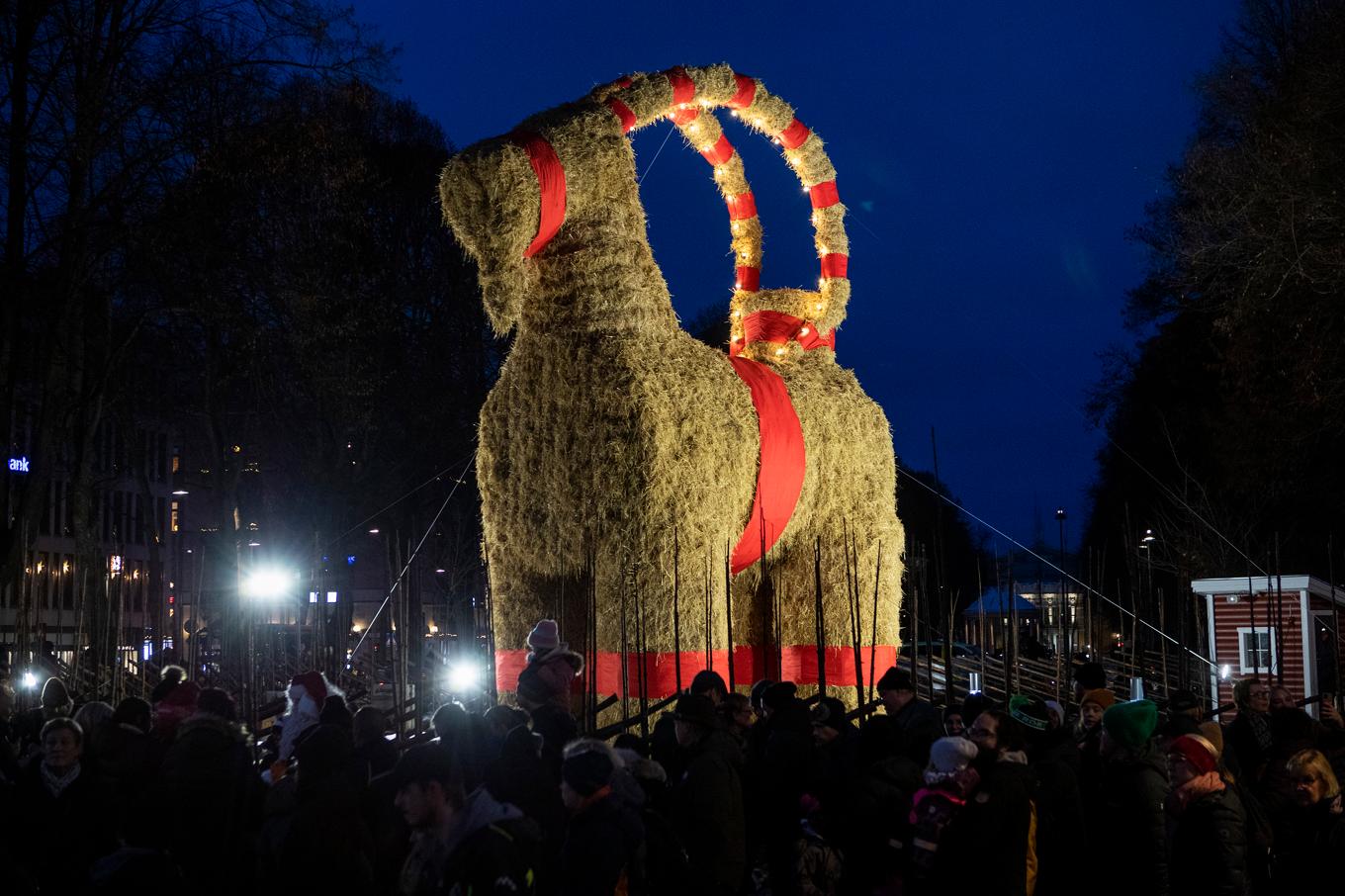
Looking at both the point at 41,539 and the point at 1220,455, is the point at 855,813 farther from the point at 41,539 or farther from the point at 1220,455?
the point at 41,539

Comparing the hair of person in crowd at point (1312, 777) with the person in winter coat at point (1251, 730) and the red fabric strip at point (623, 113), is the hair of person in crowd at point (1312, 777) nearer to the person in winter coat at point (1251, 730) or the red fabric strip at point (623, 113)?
the person in winter coat at point (1251, 730)

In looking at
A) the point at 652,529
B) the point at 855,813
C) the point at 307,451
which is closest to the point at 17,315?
the point at 652,529

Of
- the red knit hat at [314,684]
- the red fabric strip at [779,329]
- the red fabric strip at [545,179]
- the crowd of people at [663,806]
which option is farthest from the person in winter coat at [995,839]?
the red fabric strip at [779,329]

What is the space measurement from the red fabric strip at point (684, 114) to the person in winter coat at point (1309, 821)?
5.89m

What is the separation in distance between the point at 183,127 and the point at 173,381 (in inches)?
410

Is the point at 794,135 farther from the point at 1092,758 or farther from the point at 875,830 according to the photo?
the point at 875,830

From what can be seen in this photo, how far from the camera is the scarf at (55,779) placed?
222 inches

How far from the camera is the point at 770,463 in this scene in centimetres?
924

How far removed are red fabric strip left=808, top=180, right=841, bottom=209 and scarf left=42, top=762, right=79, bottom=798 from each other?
7.15 m

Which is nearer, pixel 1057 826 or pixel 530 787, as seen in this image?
pixel 530 787

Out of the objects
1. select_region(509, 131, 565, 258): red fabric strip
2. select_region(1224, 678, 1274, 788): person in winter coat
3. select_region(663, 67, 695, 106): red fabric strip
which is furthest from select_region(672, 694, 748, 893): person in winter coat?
select_region(663, 67, 695, 106): red fabric strip

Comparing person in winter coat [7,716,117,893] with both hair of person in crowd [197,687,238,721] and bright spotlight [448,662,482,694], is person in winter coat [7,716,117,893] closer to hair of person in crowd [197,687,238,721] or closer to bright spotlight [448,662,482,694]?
hair of person in crowd [197,687,238,721]

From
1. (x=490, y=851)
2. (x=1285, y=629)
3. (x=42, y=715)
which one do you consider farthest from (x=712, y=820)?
(x=1285, y=629)

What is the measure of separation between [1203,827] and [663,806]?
2144 mm
